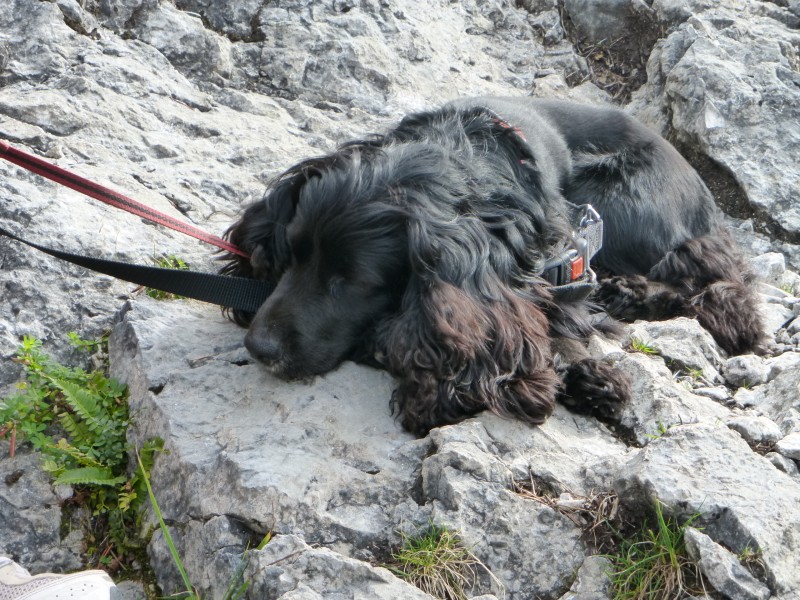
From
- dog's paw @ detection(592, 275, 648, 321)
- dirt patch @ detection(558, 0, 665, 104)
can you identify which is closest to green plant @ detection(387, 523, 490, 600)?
dog's paw @ detection(592, 275, 648, 321)

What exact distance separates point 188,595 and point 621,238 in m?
2.76

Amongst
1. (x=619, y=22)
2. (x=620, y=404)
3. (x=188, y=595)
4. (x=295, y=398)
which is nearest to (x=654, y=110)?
(x=619, y=22)

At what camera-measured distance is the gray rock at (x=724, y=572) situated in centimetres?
218

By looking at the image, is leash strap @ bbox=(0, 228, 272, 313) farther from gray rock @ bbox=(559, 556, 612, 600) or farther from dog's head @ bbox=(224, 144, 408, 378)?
gray rock @ bbox=(559, 556, 612, 600)

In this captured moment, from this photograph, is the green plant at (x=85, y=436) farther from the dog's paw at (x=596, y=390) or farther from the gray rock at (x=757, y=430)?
the gray rock at (x=757, y=430)

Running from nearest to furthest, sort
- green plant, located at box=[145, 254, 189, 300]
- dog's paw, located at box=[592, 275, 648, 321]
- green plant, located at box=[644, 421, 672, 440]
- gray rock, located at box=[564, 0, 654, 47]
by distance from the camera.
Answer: green plant, located at box=[644, 421, 672, 440], green plant, located at box=[145, 254, 189, 300], dog's paw, located at box=[592, 275, 648, 321], gray rock, located at box=[564, 0, 654, 47]

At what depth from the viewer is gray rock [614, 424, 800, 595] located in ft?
7.41

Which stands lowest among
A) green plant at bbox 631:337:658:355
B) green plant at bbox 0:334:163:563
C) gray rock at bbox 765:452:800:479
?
green plant at bbox 0:334:163:563

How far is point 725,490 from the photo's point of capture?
7.84 ft

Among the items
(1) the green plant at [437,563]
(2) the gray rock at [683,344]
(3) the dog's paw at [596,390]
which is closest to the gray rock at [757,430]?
(3) the dog's paw at [596,390]

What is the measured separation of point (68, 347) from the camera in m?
3.39

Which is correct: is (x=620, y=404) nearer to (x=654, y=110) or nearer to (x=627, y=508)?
(x=627, y=508)

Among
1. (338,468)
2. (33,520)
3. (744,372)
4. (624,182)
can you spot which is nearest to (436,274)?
(338,468)

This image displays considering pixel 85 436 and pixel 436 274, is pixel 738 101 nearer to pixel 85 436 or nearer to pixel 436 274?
pixel 436 274
